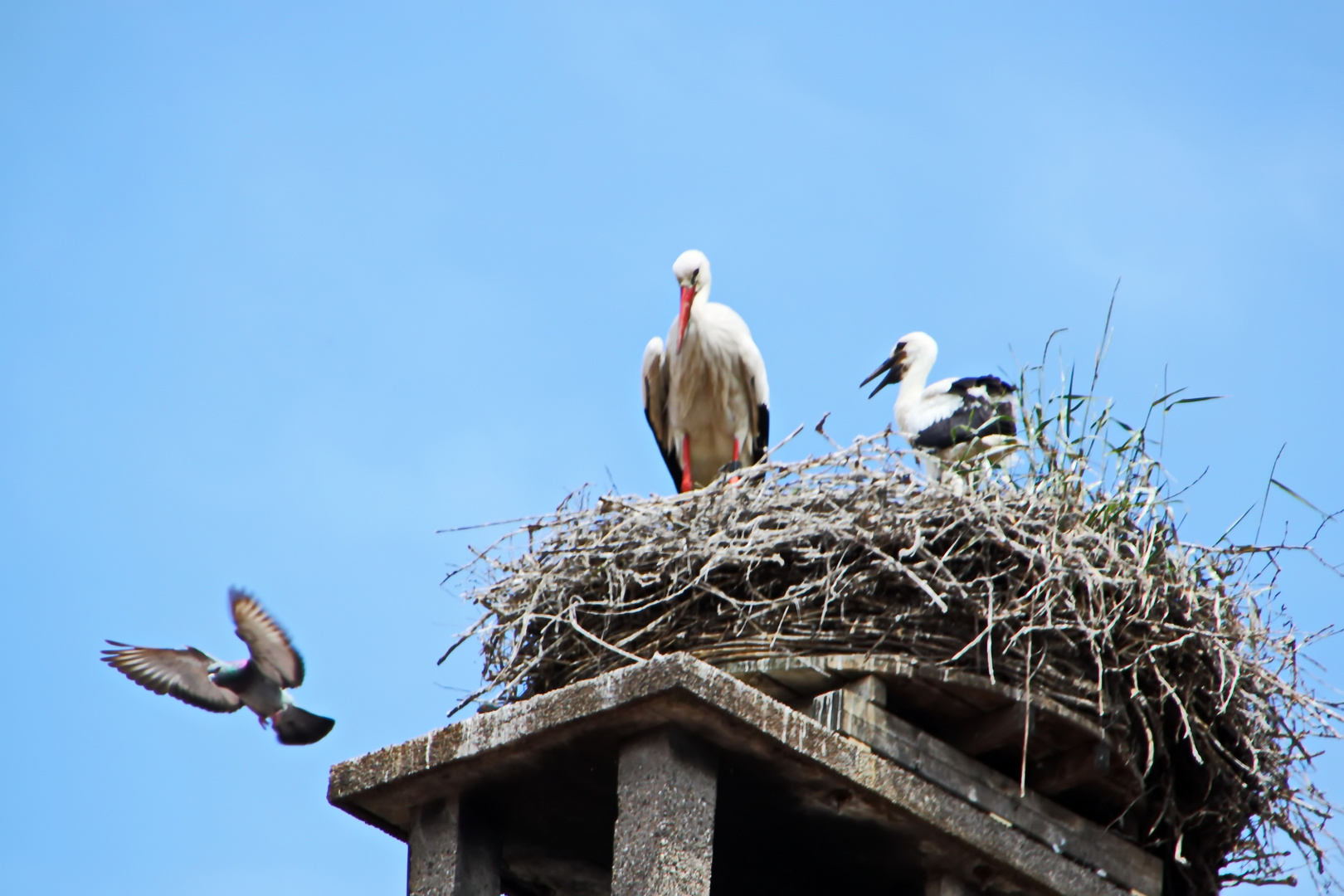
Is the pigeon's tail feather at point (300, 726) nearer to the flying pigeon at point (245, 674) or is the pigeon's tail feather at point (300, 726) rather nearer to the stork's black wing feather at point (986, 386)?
the flying pigeon at point (245, 674)

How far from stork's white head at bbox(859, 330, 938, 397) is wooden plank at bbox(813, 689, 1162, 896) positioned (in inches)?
163

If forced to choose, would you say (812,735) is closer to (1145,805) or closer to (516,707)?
(516,707)

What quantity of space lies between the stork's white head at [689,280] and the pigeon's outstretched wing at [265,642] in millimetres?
2993

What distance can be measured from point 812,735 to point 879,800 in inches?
11.7

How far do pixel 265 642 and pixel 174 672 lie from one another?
624 mm

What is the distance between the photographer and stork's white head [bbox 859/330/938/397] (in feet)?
32.2

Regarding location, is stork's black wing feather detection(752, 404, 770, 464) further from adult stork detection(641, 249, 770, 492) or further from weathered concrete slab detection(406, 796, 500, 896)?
weathered concrete slab detection(406, 796, 500, 896)

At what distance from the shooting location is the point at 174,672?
25.2 ft

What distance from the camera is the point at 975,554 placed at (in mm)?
5980

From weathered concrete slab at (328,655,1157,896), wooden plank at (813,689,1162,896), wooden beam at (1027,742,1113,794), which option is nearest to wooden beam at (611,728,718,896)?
weathered concrete slab at (328,655,1157,896)

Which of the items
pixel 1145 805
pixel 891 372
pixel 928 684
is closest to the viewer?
pixel 928 684

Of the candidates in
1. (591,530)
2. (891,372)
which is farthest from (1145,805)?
(891,372)

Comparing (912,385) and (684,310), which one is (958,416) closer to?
(912,385)

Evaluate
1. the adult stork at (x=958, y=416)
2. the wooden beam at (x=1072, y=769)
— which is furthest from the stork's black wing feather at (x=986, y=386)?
the wooden beam at (x=1072, y=769)
